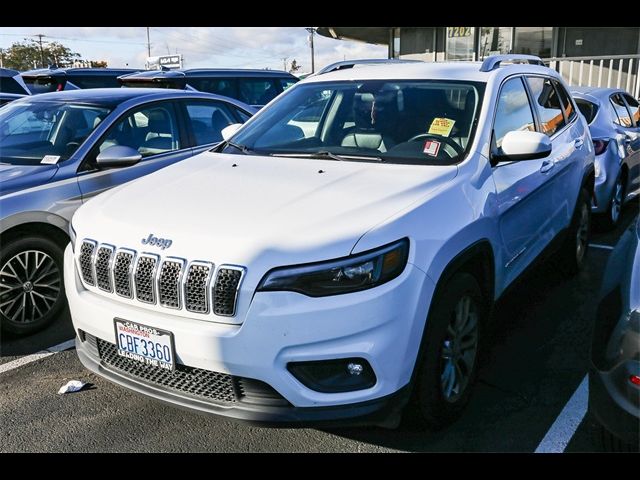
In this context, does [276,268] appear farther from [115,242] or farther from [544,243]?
[544,243]

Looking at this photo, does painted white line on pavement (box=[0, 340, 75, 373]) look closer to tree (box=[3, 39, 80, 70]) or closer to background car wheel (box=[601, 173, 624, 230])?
background car wheel (box=[601, 173, 624, 230])

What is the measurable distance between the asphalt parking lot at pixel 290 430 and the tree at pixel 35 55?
192ft

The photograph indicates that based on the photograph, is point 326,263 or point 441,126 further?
point 441,126

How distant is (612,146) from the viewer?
6.39 metres

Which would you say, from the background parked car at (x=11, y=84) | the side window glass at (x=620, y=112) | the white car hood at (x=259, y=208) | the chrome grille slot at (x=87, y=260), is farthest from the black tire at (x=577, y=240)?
the background parked car at (x=11, y=84)

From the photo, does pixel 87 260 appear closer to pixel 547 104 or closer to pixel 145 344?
pixel 145 344

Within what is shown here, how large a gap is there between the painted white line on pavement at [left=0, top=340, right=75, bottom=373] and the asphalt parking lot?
13 millimetres

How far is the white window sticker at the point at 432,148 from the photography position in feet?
11.0

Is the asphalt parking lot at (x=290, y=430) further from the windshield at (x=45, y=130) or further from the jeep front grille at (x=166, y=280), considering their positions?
the windshield at (x=45, y=130)

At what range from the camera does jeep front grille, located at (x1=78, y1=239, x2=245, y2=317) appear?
7.89ft

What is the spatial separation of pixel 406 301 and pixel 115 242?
1333 millimetres

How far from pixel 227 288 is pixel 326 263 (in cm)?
41

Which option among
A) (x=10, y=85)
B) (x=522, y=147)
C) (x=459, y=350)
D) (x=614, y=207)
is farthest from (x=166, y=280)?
(x=10, y=85)

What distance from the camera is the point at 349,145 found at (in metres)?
3.66
